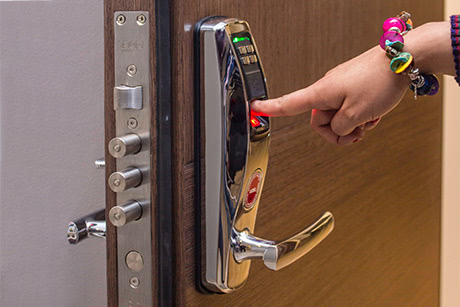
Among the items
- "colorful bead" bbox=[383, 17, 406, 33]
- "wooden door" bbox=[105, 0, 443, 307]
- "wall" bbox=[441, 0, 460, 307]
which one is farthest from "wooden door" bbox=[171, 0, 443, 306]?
"wall" bbox=[441, 0, 460, 307]

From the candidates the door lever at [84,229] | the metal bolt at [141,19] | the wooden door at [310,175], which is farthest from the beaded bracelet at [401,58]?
the door lever at [84,229]

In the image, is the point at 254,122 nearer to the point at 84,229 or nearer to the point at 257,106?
the point at 257,106

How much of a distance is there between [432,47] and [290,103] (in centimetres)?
16

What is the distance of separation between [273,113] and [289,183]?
0.17 metres

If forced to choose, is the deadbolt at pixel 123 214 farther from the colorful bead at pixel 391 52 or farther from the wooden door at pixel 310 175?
the colorful bead at pixel 391 52

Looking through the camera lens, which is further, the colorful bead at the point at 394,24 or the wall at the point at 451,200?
the wall at the point at 451,200

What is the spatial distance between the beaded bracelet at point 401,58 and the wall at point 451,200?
0.90 m

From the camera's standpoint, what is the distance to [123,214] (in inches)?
22.3

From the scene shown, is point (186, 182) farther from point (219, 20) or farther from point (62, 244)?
point (62, 244)

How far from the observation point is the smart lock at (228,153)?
59 cm

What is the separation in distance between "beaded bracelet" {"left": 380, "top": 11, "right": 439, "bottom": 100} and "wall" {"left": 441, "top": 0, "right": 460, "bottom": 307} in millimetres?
896

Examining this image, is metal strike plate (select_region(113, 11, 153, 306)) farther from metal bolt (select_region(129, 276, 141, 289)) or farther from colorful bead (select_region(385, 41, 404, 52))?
colorful bead (select_region(385, 41, 404, 52))

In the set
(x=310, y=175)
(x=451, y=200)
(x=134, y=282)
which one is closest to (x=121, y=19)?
(x=134, y=282)

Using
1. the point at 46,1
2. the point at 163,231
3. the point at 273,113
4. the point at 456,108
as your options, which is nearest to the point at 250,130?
the point at 273,113
